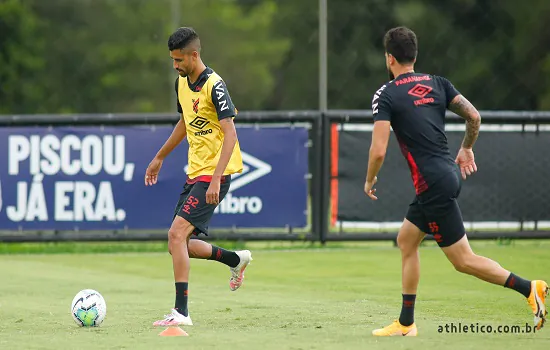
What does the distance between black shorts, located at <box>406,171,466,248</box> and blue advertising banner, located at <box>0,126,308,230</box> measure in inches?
318

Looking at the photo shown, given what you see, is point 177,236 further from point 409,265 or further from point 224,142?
point 409,265

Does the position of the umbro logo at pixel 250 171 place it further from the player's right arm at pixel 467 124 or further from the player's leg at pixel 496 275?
the player's leg at pixel 496 275

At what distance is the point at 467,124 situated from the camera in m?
8.63

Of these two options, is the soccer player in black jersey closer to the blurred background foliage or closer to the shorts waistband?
the shorts waistband

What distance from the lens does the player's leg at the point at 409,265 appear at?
27.6ft

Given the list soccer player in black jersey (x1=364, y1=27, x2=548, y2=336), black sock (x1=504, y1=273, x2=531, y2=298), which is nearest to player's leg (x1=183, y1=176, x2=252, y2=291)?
soccer player in black jersey (x1=364, y1=27, x2=548, y2=336)

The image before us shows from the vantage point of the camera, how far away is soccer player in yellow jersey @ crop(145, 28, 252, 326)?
9172mm

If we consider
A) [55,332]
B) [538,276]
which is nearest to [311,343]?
[55,332]

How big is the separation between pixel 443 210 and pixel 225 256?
2.50 meters

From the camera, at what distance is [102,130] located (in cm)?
1642

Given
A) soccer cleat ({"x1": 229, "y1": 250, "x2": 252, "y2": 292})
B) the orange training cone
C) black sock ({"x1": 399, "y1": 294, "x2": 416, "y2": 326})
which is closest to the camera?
black sock ({"x1": 399, "y1": 294, "x2": 416, "y2": 326})

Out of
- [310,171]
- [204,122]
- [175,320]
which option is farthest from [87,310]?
[310,171]

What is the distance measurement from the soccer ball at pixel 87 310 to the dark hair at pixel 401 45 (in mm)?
2941

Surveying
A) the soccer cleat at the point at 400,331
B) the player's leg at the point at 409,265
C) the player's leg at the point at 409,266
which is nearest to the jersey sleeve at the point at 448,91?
the player's leg at the point at 409,265
